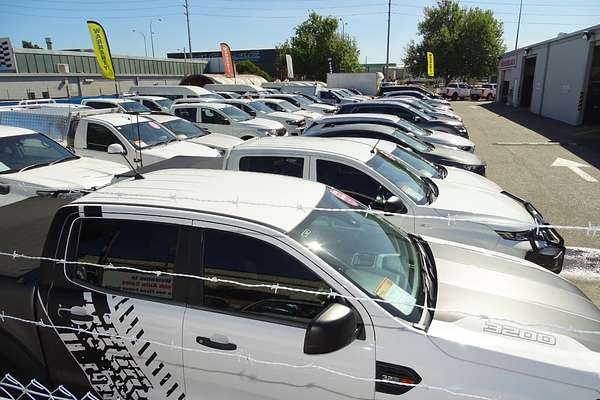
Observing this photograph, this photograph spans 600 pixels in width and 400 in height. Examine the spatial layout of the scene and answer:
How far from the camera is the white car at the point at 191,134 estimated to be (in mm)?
9247

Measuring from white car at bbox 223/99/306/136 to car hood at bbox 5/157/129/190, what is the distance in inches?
338

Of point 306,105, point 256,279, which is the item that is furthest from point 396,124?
point 306,105

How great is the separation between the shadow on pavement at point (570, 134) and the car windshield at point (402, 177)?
9717 millimetres

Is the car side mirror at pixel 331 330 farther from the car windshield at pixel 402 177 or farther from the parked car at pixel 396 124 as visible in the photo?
the parked car at pixel 396 124

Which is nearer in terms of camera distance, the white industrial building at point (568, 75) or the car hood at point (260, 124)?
the car hood at point (260, 124)

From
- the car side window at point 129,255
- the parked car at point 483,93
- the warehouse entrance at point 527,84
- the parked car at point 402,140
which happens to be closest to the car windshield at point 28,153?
the parked car at point 402,140

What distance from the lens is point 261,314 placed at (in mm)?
2182

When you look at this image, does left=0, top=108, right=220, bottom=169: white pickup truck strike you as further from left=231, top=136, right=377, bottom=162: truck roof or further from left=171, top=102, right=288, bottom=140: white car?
left=171, top=102, right=288, bottom=140: white car

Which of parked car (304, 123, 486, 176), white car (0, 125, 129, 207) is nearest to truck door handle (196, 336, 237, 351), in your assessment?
white car (0, 125, 129, 207)

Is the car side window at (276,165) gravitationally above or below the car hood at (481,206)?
above

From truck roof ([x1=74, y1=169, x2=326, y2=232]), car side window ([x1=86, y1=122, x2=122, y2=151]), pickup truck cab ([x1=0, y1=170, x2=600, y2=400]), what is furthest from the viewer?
car side window ([x1=86, y1=122, x2=122, y2=151])

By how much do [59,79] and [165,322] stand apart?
38.1 metres

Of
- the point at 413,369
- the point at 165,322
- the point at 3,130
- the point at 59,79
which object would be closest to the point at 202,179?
the point at 165,322

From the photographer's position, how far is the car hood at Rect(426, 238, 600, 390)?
1960 mm
